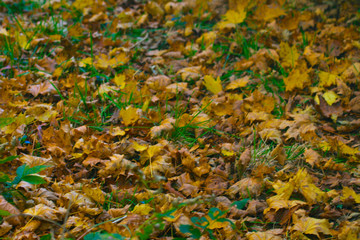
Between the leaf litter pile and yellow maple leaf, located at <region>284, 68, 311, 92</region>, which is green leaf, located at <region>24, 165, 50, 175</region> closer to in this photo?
the leaf litter pile

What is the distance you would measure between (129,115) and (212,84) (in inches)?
29.8

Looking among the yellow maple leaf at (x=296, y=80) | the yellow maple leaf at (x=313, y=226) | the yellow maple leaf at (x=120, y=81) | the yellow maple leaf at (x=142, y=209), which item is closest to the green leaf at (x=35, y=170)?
the yellow maple leaf at (x=142, y=209)

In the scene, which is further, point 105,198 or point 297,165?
point 297,165

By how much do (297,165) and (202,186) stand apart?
2.05 feet

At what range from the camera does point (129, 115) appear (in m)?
2.14

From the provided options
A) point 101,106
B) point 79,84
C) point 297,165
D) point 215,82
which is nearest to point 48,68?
point 79,84

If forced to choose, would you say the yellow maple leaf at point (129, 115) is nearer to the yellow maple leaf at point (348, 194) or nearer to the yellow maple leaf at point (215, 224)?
the yellow maple leaf at point (215, 224)

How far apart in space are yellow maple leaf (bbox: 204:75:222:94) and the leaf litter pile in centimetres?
2

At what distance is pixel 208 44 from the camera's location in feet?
10.1

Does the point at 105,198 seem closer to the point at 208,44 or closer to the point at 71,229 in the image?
the point at 71,229

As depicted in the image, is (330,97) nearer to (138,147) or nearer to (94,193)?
(138,147)

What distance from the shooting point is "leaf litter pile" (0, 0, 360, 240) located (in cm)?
161

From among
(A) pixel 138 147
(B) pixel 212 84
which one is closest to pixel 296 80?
(B) pixel 212 84

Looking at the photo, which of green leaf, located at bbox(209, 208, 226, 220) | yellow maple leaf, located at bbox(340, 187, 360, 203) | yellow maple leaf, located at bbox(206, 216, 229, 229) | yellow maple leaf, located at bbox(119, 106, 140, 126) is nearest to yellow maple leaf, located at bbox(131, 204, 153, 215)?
yellow maple leaf, located at bbox(206, 216, 229, 229)
